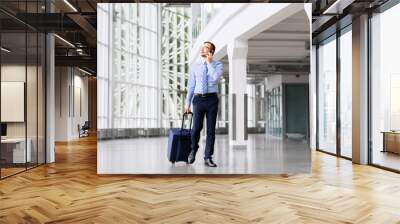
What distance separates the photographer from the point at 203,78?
19.0 feet

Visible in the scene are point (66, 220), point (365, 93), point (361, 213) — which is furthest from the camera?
point (365, 93)

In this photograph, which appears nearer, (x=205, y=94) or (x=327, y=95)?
(x=205, y=94)

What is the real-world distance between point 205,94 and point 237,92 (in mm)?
449

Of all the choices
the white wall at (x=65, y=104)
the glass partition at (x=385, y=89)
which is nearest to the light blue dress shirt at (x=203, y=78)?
the glass partition at (x=385, y=89)

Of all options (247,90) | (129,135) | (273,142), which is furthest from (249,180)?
(129,135)

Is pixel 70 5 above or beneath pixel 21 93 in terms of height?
above

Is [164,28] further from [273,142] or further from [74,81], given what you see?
[74,81]

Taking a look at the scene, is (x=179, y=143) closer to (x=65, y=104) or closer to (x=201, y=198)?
(x=201, y=198)

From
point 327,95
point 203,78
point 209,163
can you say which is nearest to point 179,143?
point 209,163

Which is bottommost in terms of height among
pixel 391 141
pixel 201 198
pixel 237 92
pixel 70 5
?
pixel 201 198

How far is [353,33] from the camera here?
7.99 metres

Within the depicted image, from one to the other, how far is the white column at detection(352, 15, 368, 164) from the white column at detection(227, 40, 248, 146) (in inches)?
118

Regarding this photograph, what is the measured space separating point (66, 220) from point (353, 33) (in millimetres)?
6478

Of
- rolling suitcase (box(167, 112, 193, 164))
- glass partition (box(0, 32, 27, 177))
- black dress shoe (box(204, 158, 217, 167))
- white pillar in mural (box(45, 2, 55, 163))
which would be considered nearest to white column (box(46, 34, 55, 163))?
white pillar in mural (box(45, 2, 55, 163))
